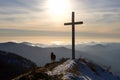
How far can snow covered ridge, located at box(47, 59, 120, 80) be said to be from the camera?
94.7 ft

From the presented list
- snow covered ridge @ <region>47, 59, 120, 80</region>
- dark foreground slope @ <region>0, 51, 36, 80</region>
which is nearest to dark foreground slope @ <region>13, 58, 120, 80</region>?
snow covered ridge @ <region>47, 59, 120, 80</region>

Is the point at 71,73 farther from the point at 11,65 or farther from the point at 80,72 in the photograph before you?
the point at 11,65

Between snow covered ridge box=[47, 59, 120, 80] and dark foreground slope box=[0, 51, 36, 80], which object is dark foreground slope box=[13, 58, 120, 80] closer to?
snow covered ridge box=[47, 59, 120, 80]

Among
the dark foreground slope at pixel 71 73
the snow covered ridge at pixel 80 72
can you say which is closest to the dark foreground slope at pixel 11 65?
the snow covered ridge at pixel 80 72

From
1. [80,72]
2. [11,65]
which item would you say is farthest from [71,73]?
[11,65]

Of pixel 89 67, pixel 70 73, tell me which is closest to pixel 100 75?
pixel 89 67

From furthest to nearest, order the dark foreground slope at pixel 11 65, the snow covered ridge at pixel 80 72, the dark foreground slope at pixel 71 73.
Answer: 1. the dark foreground slope at pixel 11 65
2. the snow covered ridge at pixel 80 72
3. the dark foreground slope at pixel 71 73

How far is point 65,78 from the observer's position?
2725 centimetres

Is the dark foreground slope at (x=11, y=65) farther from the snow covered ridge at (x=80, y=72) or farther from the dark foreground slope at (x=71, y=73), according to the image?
the dark foreground slope at (x=71, y=73)

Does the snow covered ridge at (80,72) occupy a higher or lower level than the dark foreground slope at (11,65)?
higher

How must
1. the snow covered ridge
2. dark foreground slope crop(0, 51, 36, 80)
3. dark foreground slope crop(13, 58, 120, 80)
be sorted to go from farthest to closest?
dark foreground slope crop(0, 51, 36, 80)
the snow covered ridge
dark foreground slope crop(13, 58, 120, 80)

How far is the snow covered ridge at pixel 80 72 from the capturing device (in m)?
28.9

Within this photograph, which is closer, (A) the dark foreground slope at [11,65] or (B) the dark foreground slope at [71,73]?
(B) the dark foreground slope at [71,73]

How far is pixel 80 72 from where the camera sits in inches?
1256
